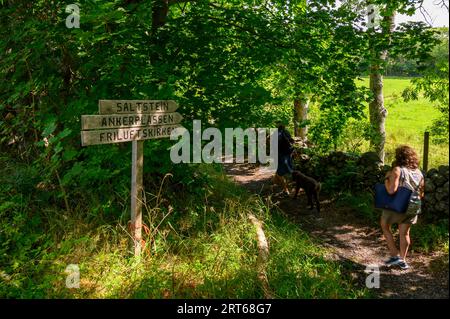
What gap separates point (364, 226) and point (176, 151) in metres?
4.16

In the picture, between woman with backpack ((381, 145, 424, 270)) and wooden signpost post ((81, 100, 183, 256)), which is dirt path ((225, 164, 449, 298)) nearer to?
woman with backpack ((381, 145, 424, 270))

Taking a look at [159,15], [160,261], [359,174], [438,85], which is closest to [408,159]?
[160,261]

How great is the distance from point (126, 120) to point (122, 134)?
19 centimetres

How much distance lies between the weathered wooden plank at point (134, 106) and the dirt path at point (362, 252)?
217cm

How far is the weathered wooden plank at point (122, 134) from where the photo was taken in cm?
397

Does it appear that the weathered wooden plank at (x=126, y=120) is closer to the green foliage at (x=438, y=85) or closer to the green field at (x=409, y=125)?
the green foliage at (x=438, y=85)

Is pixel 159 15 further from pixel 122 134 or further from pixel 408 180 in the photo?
pixel 408 180

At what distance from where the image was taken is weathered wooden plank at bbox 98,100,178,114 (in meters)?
4.16

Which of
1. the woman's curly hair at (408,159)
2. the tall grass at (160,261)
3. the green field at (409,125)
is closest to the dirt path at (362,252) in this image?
the tall grass at (160,261)

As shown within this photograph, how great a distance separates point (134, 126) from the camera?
4.52 meters

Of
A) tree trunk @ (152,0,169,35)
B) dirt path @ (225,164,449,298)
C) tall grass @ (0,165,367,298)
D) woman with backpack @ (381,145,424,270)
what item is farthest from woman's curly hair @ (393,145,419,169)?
tree trunk @ (152,0,169,35)

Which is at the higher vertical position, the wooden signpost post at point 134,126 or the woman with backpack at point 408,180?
the wooden signpost post at point 134,126
